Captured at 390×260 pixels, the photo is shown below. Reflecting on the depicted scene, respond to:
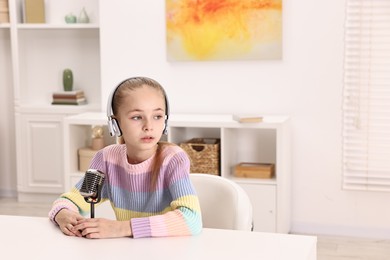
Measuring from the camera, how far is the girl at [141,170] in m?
1.87

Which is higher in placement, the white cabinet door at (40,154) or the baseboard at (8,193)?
the white cabinet door at (40,154)

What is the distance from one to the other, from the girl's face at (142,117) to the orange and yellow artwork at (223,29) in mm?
2460

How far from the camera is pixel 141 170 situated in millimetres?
1915

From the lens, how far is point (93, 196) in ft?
6.12

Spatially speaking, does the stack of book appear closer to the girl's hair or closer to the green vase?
the green vase

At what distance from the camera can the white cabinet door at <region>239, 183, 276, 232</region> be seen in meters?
4.04

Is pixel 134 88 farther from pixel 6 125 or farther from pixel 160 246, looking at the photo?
pixel 6 125

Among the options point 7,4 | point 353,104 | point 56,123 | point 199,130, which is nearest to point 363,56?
point 353,104

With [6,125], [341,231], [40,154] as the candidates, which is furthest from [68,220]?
[6,125]

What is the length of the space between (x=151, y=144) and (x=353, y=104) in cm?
257

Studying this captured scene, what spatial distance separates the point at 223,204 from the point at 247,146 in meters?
2.32

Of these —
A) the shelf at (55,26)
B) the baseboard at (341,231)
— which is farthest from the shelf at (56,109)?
the baseboard at (341,231)

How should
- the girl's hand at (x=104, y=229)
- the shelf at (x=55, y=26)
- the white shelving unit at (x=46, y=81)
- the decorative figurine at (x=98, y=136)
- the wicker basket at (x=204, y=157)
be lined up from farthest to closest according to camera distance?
the white shelving unit at (x=46, y=81)
the shelf at (x=55, y=26)
the decorative figurine at (x=98, y=136)
the wicker basket at (x=204, y=157)
the girl's hand at (x=104, y=229)

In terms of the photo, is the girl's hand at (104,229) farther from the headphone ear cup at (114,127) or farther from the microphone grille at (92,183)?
the headphone ear cup at (114,127)
